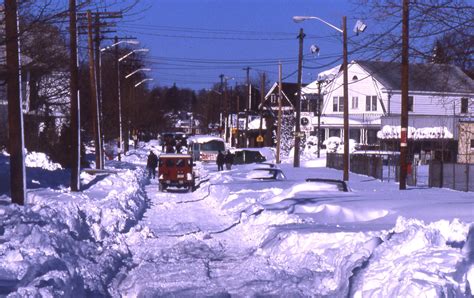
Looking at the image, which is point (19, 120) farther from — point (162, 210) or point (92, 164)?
point (92, 164)

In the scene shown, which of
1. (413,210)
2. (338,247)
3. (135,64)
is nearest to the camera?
(338,247)

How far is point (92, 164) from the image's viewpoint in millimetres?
53438

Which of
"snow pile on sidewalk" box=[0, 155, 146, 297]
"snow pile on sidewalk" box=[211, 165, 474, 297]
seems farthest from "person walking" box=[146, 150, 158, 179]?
"snow pile on sidewalk" box=[211, 165, 474, 297]

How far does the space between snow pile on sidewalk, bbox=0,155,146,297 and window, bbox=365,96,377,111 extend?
55.9 meters

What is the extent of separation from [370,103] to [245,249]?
62.3 meters

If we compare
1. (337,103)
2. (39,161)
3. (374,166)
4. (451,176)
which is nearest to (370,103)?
(337,103)

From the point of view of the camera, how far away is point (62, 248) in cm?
1286

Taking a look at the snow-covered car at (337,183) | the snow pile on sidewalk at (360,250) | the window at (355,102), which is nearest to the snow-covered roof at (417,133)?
the window at (355,102)

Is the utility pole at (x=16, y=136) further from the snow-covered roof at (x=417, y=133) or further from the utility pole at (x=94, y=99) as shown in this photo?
the snow-covered roof at (x=417, y=133)

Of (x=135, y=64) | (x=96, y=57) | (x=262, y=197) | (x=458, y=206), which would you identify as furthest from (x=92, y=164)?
(x=135, y=64)

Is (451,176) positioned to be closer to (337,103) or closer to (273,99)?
(337,103)

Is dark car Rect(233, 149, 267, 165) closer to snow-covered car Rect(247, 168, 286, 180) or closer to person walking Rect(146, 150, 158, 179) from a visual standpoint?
person walking Rect(146, 150, 158, 179)

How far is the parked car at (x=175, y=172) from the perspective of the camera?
36500mm

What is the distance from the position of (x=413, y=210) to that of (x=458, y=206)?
120 centimetres
